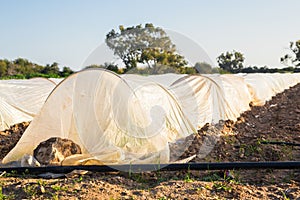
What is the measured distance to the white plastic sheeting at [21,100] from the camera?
773cm

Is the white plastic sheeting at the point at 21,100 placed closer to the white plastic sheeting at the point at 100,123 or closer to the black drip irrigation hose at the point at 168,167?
the white plastic sheeting at the point at 100,123

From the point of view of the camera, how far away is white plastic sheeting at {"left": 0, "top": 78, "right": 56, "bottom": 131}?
25.4 feet

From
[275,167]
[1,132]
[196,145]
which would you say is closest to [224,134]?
[196,145]

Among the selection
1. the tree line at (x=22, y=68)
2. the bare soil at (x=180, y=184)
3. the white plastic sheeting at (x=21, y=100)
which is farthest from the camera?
the tree line at (x=22, y=68)

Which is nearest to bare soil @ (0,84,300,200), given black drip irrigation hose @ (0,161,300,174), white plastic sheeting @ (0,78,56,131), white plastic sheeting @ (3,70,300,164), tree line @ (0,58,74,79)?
black drip irrigation hose @ (0,161,300,174)

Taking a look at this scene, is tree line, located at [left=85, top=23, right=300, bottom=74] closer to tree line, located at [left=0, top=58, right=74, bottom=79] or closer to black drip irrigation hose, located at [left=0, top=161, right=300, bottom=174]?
black drip irrigation hose, located at [left=0, top=161, right=300, bottom=174]

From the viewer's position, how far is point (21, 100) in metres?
8.81

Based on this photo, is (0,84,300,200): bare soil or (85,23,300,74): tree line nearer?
(0,84,300,200): bare soil

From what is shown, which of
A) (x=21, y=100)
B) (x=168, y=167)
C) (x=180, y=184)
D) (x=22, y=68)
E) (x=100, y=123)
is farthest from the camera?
(x=22, y=68)

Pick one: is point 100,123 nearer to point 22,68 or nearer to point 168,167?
point 168,167

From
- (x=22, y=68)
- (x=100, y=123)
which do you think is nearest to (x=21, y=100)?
(x=100, y=123)

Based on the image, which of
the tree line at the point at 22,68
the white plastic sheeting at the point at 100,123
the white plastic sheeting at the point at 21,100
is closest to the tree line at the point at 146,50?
the white plastic sheeting at the point at 100,123

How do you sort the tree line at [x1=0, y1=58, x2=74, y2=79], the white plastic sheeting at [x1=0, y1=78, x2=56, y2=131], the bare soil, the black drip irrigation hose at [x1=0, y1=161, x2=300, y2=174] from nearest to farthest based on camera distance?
the bare soil
the black drip irrigation hose at [x1=0, y1=161, x2=300, y2=174]
the white plastic sheeting at [x1=0, y1=78, x2=56, y2=131]
the tree line at [x1=0, y1=58, x2=74, y2=79]

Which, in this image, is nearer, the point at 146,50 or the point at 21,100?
the point at 146,50
